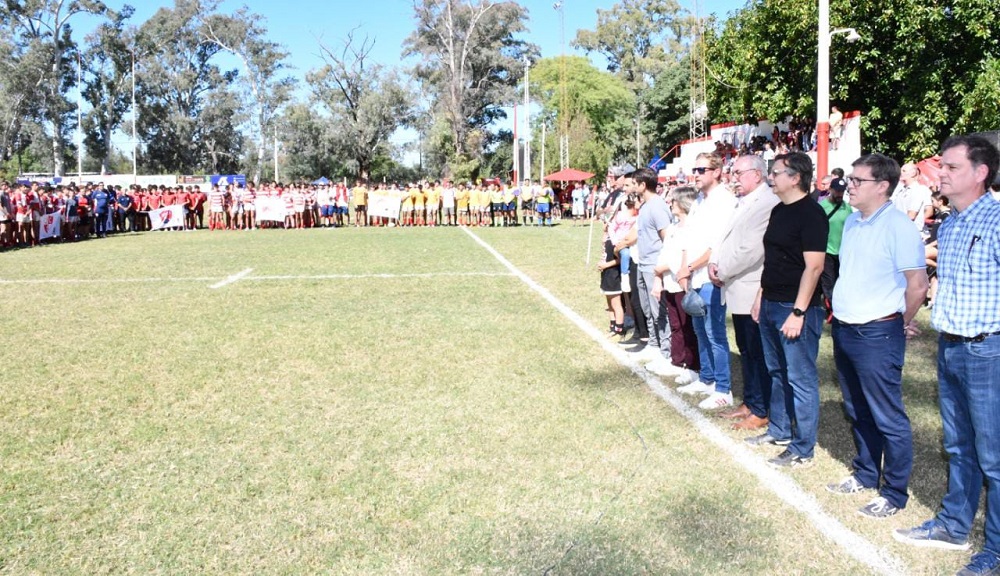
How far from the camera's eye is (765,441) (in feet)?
17.1

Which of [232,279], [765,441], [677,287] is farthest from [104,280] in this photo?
[765,441]

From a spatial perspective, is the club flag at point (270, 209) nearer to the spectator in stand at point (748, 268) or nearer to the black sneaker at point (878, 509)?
the spectator in stand at point (748, 268)

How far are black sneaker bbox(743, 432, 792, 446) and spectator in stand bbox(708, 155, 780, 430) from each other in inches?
10.5

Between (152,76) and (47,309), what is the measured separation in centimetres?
6848

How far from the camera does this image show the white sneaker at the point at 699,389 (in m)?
6.40

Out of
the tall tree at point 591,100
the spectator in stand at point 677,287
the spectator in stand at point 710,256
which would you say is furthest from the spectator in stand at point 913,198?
the tall tree at point 591,100

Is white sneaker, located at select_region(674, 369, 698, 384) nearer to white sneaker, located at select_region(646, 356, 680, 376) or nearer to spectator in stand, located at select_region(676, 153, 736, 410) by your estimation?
white sneaker, located at select_region(646, 356, 680, 376)

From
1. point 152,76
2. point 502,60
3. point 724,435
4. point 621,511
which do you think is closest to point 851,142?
point 724,435

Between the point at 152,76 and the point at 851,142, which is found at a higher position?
the point at 152,76

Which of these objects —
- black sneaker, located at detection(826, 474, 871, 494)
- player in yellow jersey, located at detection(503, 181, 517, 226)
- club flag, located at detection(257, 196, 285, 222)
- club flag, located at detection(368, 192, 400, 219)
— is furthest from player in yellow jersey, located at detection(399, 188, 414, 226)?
black sneaker, located at detection(826, 474, 871, 494)

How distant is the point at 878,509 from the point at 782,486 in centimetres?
51

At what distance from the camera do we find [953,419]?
3701 millimetres

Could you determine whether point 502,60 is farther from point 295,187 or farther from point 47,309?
point 47,309

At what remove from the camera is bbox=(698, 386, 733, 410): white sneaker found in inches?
236
